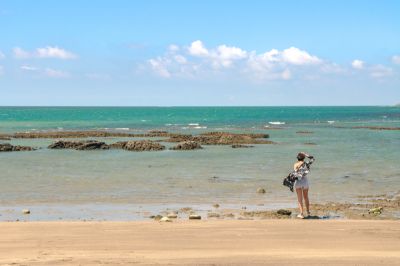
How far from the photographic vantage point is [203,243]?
1129 centimetres

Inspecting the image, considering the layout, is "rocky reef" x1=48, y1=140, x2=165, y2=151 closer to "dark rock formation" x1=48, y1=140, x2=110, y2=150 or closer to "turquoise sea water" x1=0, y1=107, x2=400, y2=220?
"dark rock formation" x1=48, y1=140, x2=110, y2=150

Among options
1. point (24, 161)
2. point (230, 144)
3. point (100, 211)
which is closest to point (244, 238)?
point (100, 211)

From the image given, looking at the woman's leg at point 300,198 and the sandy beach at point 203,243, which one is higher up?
the woman's leg at point 300,198

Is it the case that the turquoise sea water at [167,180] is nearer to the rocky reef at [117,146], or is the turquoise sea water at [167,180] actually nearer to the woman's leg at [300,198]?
the woman's leg at [300,198]

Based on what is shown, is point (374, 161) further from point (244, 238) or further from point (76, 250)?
point (76, 250)

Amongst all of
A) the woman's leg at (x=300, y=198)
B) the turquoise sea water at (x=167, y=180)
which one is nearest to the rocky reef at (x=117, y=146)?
the turquoise sea water at (x=167, y=180)

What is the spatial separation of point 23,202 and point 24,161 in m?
16.1

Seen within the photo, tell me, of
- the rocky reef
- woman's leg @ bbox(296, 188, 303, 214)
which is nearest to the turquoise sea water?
woman's leg @ bbox(296, 188, 303, 214)

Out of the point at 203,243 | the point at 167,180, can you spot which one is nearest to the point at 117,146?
the point at 167,180

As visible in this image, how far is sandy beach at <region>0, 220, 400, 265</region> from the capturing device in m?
9.77

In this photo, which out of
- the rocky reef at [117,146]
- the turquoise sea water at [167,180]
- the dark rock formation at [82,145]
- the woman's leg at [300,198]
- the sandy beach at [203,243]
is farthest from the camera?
the dark rock formation at [82,145]

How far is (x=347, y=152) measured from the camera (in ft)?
127

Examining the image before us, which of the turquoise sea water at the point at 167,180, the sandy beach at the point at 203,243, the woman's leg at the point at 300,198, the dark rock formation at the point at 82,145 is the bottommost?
the turquoise sea water at the point at 167,180

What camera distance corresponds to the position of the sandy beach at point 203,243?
977cm
